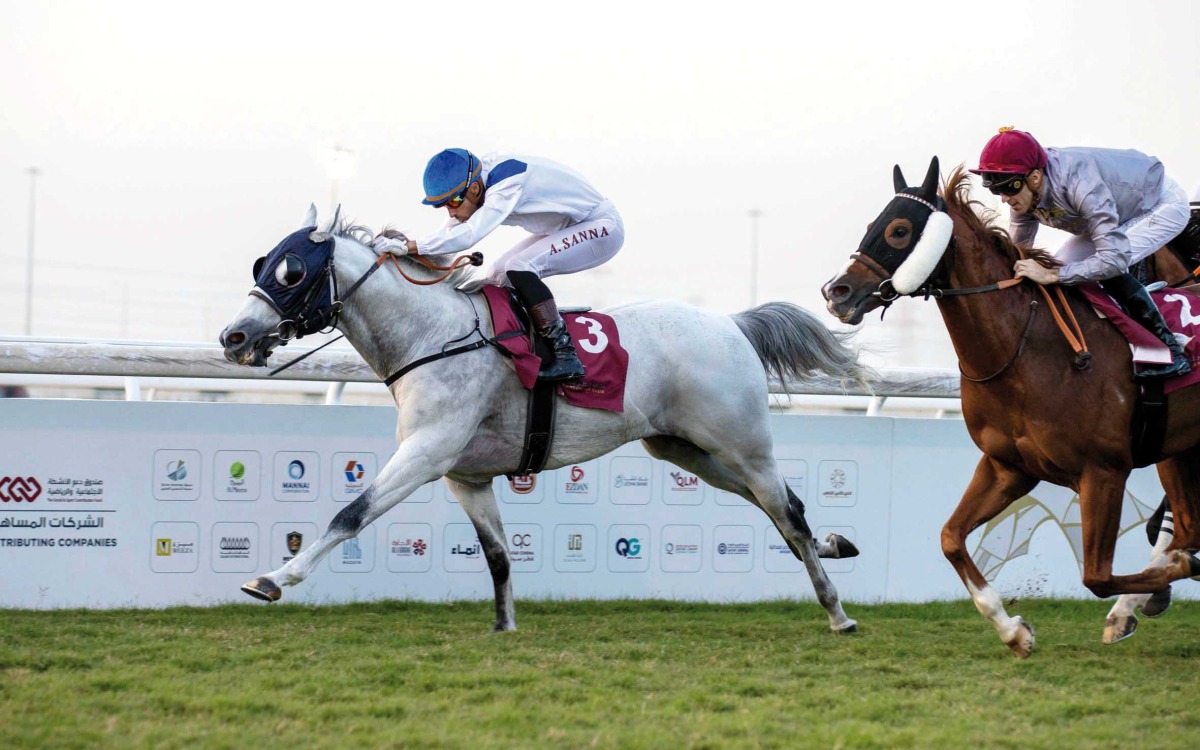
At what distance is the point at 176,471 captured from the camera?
21.3ft

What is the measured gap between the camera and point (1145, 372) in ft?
16.7

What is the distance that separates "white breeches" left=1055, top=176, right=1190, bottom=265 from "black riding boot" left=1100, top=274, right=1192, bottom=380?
0.11 m

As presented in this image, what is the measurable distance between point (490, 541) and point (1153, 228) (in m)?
3.23

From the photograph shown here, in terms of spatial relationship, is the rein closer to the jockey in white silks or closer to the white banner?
the jockey in white silks

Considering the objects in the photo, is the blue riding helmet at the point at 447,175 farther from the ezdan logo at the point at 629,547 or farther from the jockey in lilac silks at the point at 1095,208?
the ezdan logo at the point at 629,547

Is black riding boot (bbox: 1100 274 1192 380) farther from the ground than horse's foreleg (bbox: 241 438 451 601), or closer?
farther from the ground

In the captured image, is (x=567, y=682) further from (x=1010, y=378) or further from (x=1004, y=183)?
(x=1004, y=183)

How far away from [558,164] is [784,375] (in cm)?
161

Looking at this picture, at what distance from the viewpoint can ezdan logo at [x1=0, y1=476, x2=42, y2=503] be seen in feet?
20.6

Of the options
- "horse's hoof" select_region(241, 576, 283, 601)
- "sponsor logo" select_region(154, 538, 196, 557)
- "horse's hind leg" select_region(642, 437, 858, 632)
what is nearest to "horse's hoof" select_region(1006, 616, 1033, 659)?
"horse's hind leg" select_region(642, 437, 858, 632)

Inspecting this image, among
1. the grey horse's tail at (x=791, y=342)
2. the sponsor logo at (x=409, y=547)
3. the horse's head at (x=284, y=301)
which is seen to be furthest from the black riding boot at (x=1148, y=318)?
the sponsor logo at (x=409, y=547)

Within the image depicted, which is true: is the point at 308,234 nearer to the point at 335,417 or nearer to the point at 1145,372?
the point at 335,417

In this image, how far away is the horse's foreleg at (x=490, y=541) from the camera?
5836 mm

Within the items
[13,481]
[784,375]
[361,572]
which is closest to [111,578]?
[13,481]
